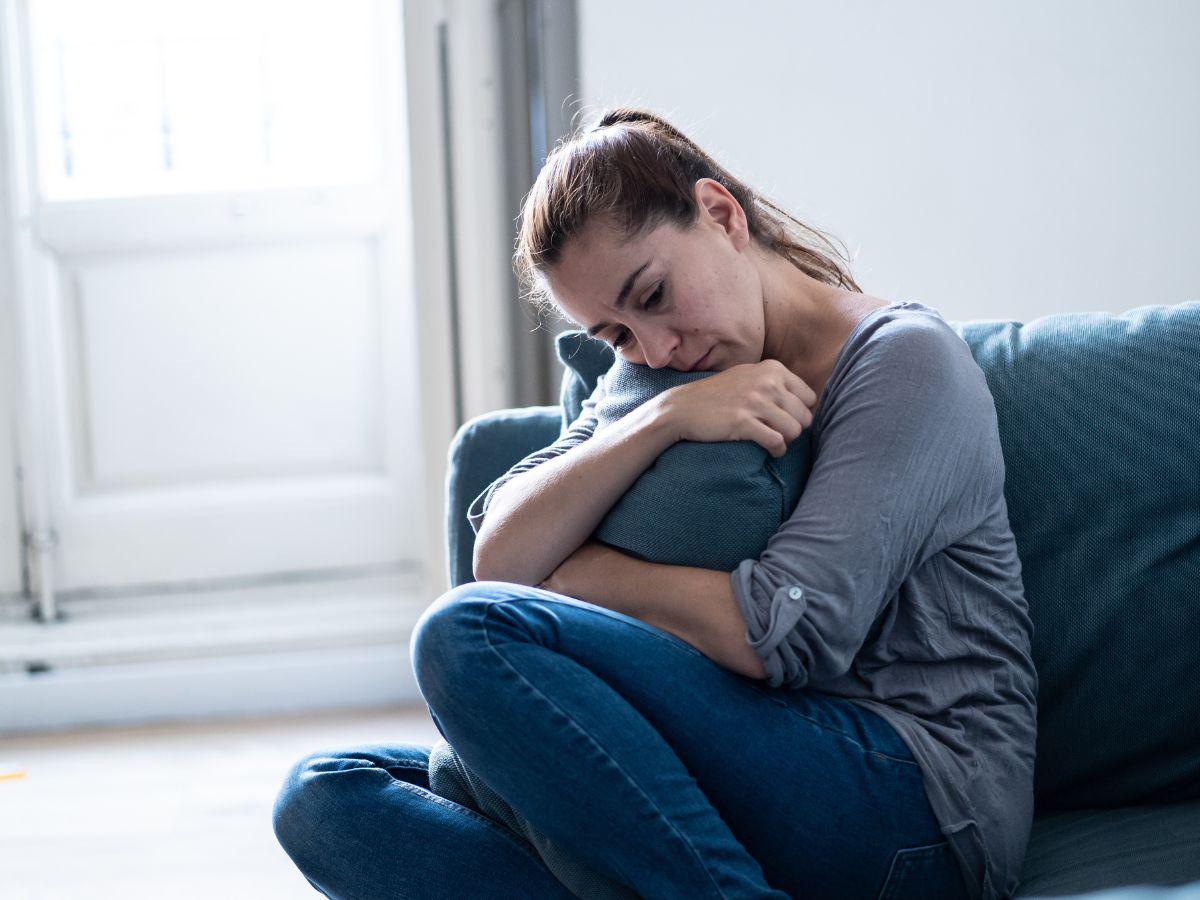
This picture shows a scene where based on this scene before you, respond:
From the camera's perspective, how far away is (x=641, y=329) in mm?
1280

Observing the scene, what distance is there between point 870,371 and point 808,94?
4.76ft

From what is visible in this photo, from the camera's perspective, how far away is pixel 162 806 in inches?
88.5

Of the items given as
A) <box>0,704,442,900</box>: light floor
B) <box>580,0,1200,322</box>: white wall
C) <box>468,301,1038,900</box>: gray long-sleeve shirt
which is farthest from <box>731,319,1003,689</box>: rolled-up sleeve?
<box>580,0,1200,322</box>: white wall

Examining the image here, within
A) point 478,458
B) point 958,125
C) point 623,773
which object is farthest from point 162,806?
point 958,125

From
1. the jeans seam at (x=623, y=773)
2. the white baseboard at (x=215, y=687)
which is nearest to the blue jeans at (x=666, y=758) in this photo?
the jeans seam at (x=623, y=773)

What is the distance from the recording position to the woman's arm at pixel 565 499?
1204 millimetres

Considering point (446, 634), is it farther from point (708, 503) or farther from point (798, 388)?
point (798, 388)

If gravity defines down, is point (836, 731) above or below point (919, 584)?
below

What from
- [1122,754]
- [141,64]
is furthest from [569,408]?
[141,64]

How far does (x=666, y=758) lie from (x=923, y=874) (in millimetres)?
268

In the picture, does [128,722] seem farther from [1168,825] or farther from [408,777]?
[1168,825]

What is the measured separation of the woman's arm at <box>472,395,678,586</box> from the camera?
3.95 feet

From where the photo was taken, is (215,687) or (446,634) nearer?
(446,634)

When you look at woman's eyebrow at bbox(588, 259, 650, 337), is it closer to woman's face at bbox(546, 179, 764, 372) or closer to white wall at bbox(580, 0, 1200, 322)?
woman's face at bbox(546, 179, 764, 372)
